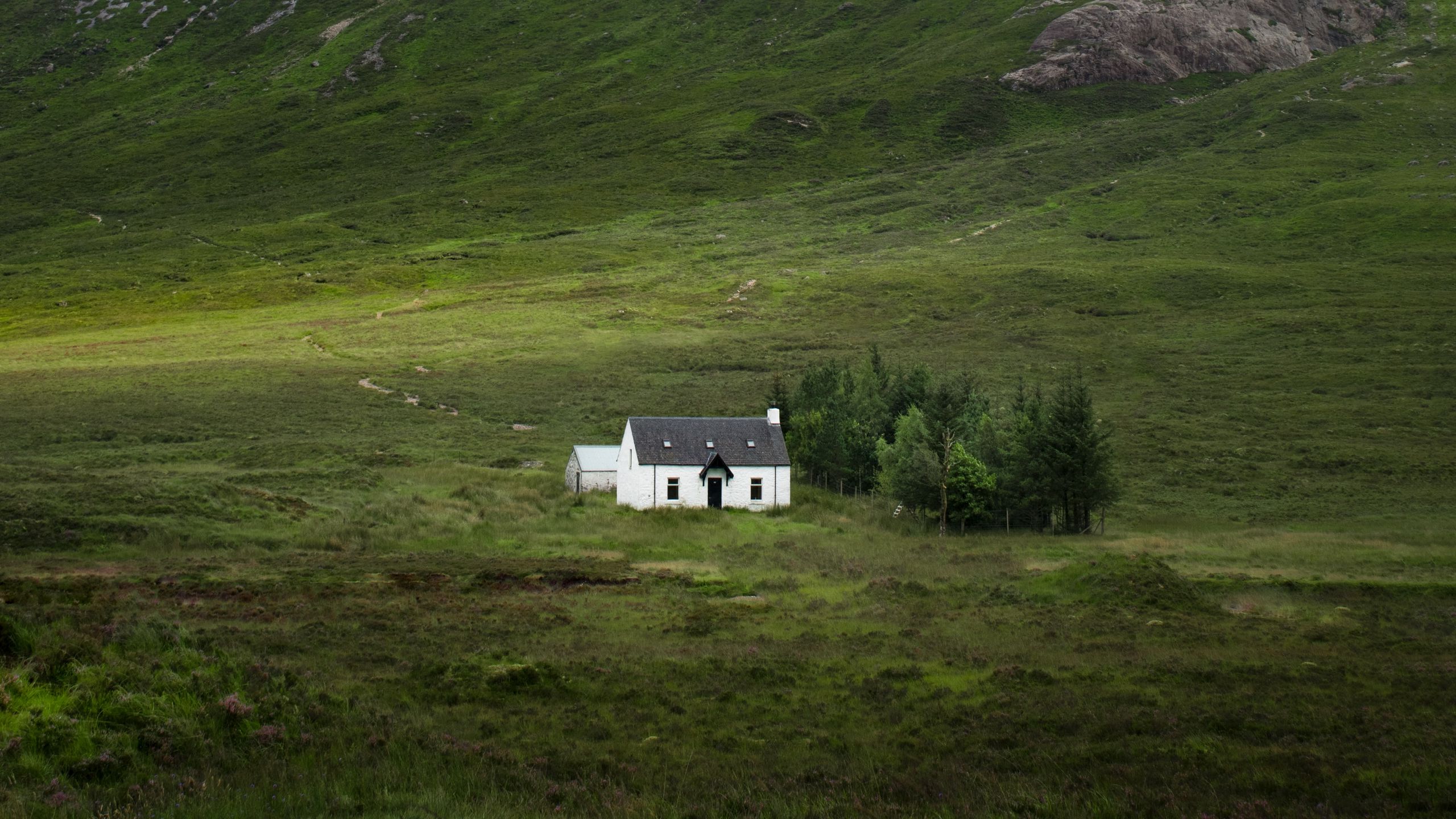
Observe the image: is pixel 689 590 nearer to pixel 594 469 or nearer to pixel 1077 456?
pixel 1077 456

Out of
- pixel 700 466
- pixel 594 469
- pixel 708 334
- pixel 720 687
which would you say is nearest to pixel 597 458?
pixel 594 469

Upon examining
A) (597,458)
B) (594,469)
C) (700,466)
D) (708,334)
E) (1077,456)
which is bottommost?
(594,469)

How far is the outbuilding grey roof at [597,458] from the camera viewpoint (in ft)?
201

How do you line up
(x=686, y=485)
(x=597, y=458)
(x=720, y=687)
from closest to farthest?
(x=720, y=687) → (x=686, y=485) → (x=597, y=458)

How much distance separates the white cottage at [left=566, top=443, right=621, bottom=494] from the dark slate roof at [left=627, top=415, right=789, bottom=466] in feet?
16.4

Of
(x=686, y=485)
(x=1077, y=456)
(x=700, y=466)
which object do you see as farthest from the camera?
(x=700, y=466)

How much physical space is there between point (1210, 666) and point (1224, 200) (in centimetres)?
18347

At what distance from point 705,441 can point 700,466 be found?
1869 millimetres

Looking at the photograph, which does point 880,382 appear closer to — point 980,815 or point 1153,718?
point 1153,718

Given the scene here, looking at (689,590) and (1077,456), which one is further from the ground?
(1077,456)

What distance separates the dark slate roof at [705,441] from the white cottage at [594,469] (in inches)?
197

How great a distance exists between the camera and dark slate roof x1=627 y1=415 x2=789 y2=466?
55.8 metres

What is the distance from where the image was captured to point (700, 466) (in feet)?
184

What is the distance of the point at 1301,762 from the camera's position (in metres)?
14.6
